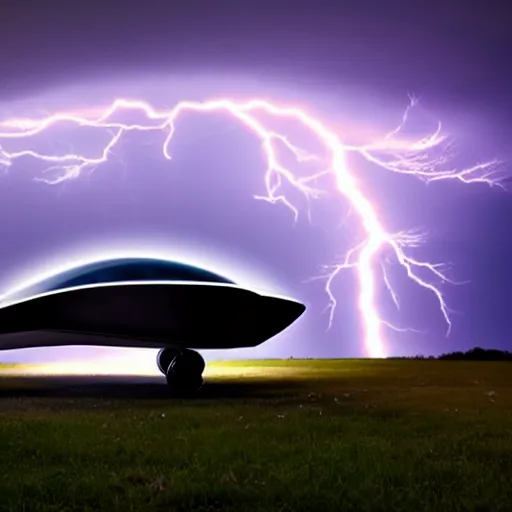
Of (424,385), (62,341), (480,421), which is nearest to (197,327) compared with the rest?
(62,341)

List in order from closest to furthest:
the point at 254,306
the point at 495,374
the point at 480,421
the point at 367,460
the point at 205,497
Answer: the point at 205,497
the point at 367,460
the point at 480,421
the point at 254,306
the point at 495,374

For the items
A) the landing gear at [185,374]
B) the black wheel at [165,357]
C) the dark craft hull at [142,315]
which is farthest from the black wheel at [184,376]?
the black wheel at [165,357]

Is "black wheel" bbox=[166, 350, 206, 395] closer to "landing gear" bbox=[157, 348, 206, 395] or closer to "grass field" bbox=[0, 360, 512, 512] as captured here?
"landing gear" bbox=[157, 348, 206, 395]

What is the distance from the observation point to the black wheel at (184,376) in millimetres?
7766

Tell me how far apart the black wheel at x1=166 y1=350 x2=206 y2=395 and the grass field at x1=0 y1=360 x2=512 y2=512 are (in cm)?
90

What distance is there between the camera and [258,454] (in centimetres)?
362

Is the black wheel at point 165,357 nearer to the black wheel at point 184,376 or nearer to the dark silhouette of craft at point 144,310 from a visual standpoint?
the dark silhouette of craft at point 144,310

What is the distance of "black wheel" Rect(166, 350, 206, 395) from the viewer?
306 inches

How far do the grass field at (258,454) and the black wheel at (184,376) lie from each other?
→ 2.95ft

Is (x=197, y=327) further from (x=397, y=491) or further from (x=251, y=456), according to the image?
(x=397, y=491)

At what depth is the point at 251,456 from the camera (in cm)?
357

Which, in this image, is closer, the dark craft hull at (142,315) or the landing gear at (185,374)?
the dark craft hull at (142,315)

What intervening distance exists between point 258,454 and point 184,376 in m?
4.27

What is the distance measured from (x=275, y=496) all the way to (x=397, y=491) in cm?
50
